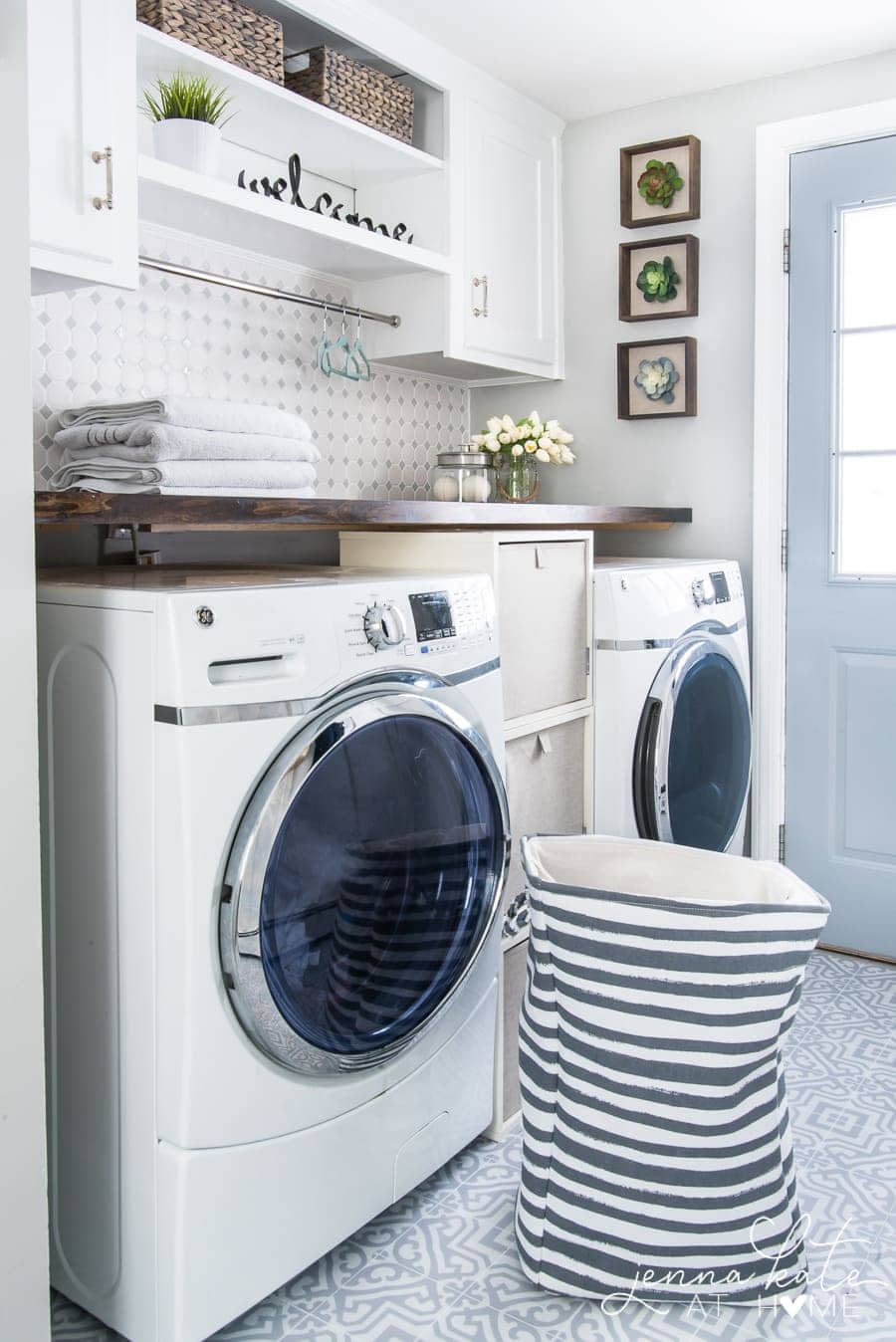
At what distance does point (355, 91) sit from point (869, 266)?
131 centimetres

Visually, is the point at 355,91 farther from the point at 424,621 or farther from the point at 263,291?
the point at 424,621

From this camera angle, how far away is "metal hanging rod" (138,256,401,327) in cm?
217

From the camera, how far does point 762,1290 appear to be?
1.62 meters

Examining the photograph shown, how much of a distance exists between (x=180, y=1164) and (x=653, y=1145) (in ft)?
2.15

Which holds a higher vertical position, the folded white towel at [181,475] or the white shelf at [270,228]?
the white shelf at [270,228]

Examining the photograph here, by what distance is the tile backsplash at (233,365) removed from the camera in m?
2.10

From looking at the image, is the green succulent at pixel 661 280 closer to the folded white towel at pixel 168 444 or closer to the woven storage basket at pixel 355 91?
the woven storage basket at pixel 355 91

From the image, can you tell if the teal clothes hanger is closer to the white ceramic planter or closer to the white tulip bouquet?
the white tulip bouquet

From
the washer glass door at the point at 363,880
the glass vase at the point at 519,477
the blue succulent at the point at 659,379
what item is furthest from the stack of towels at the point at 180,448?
the blue succulent at the point at 659,379

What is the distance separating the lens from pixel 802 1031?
248 centimetres

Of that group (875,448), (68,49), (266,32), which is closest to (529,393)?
(875,448)

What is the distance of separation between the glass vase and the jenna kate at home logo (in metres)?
1.91

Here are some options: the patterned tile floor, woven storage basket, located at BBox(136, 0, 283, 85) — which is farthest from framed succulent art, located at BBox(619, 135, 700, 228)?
the patterned tile floor

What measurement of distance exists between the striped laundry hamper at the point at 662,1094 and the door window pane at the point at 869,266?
1.69 m
